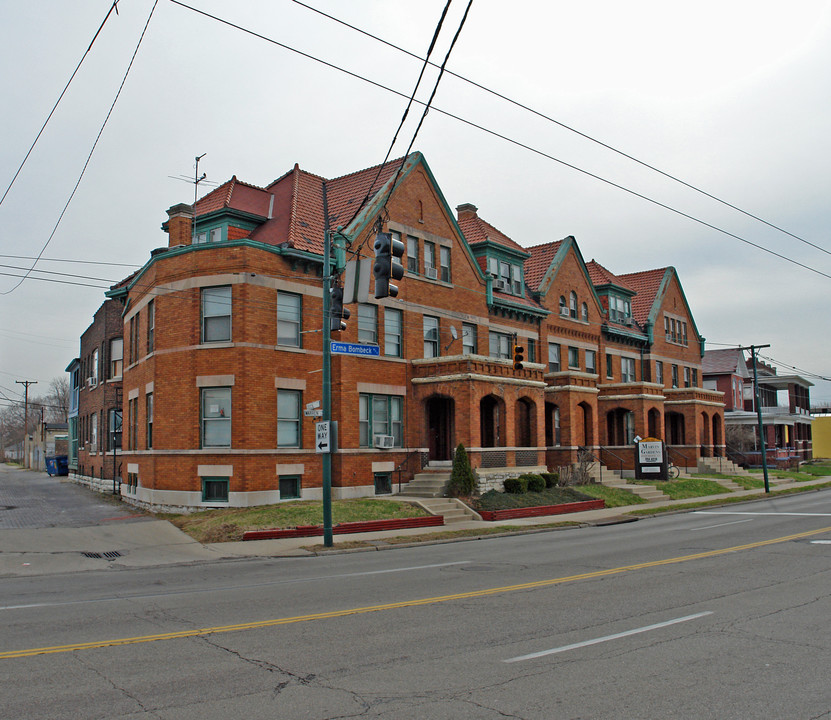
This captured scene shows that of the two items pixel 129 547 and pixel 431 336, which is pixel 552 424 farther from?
pixel 129 547

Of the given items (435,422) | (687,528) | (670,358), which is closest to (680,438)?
(670,358)

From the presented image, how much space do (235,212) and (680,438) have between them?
101 feet

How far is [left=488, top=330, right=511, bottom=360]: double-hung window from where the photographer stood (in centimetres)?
3300

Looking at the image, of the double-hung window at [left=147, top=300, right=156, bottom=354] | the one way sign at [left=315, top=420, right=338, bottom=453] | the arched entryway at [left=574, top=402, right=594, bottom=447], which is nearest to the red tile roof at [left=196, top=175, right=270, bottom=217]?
the double-hung window at [left=147, top=300, right=156, bottom=354]

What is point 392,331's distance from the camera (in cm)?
2808

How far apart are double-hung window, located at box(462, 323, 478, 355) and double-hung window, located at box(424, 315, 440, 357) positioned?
151 cm

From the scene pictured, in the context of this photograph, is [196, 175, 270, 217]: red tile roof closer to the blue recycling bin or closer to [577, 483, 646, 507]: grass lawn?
[577, 483, 646, 507]: grass lawn

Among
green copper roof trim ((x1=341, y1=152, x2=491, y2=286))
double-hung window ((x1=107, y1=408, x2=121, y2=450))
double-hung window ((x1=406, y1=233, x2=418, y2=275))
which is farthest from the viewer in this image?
double-hung window ((x1=107, y1=408, x2=121, y2=450))

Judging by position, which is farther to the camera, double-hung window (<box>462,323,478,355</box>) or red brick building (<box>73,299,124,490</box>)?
red brick building (<box>73,299,124,490</box>)

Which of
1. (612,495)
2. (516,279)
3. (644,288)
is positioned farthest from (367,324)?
(644,288)

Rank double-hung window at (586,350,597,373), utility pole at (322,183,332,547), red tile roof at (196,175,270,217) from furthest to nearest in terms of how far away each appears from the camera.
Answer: double-hung window at (586,350,597,373) < red tile roof at (196,175,270,217) < utility pole at (322,183,332,547)

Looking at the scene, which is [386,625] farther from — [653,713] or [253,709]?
[653,713]

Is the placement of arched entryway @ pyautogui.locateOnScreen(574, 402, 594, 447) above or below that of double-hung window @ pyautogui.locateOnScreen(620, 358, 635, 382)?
below

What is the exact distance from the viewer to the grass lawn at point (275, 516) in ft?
64.0
